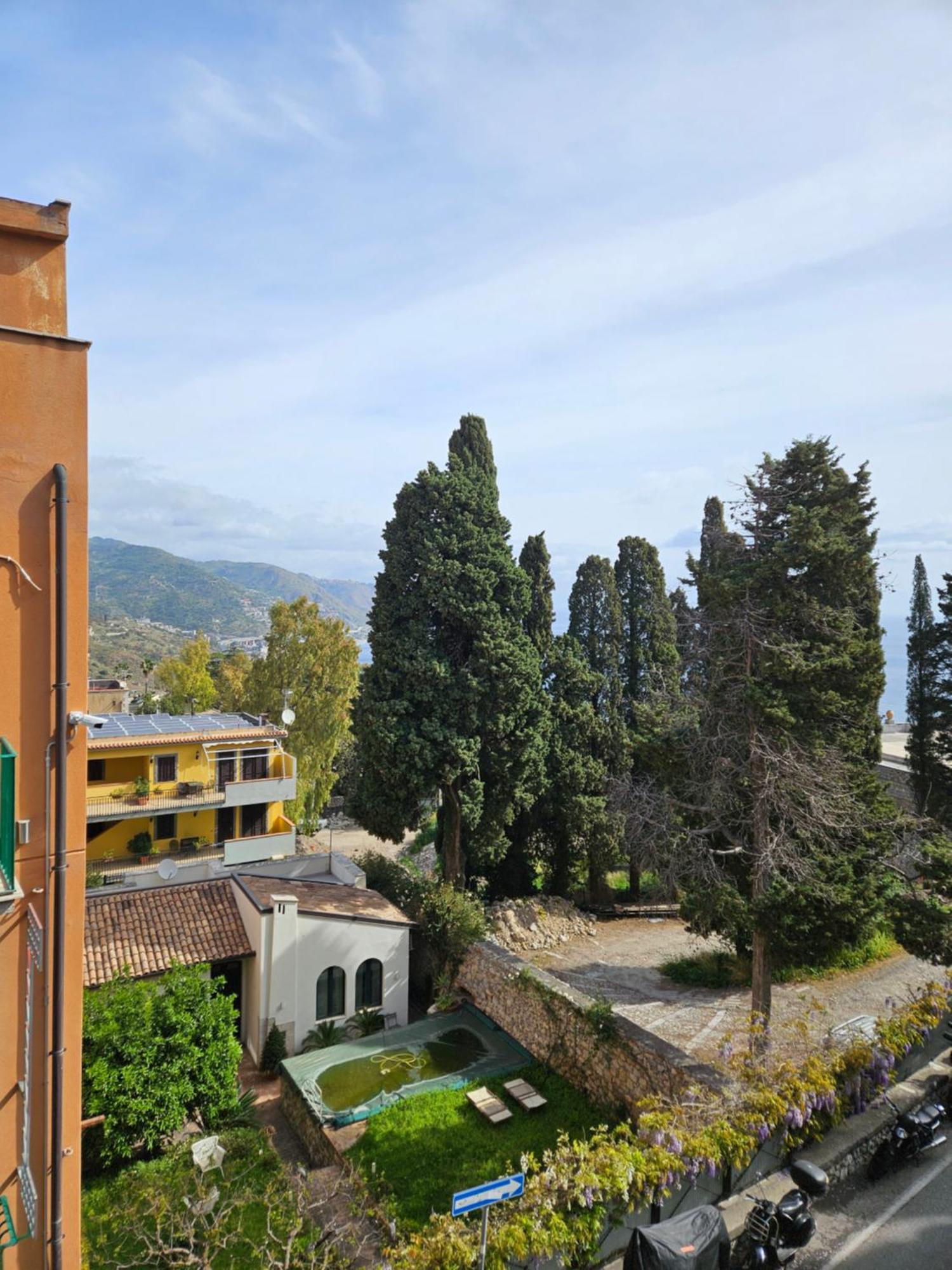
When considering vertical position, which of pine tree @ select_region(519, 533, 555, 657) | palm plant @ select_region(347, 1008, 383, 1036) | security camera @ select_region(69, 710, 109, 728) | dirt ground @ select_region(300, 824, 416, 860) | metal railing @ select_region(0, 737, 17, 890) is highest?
pine tree @ select_region(519, 533, 555, 657)

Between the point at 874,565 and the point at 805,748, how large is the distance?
3.92 meters

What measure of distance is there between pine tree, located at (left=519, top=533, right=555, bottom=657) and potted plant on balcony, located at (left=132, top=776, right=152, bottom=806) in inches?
490

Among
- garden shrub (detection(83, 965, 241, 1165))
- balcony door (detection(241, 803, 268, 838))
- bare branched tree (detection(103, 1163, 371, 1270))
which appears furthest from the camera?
balcony door (detection(241, 803, 268, 838))

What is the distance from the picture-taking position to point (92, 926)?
1485 centimetres

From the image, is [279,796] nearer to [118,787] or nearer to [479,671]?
[118,787]

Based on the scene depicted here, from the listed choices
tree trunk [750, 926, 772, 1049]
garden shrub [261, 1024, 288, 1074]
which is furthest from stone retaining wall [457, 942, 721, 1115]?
garden shrub [261, 1024, 288, 1074]

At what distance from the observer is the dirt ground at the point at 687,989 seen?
15.3 m

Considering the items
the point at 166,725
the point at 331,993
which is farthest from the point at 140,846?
the point at 331,993

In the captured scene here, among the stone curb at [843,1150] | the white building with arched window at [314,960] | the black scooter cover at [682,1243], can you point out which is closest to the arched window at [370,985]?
the white building with arched window at [314,960]

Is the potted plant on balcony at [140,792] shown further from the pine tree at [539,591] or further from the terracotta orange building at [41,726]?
the terracotta orange building at [41,726]

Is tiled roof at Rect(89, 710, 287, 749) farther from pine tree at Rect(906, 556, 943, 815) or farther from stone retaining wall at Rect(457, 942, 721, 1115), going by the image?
pine tree at Rect(906, 556, 943, 815)

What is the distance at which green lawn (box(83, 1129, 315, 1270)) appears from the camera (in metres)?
9.18

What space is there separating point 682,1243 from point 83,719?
6449 mm

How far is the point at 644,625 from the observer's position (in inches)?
976
